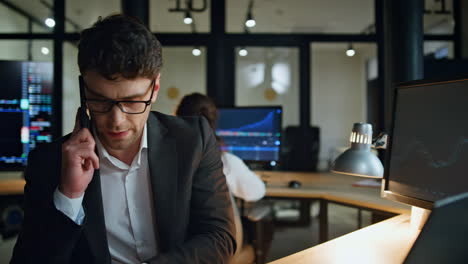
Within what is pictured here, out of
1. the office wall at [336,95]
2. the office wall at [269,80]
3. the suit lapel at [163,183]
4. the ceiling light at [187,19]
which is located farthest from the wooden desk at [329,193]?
the office wall at [336,95]

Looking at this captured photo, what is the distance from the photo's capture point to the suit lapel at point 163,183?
47.0 inches

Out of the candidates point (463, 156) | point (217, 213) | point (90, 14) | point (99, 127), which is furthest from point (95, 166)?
point (90, 14)

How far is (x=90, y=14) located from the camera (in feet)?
16.7

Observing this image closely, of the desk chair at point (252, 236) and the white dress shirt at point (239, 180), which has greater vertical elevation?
the white dress shirt at point (239, 180)

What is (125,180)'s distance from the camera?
1.21m

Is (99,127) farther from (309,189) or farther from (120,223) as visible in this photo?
(309,189)

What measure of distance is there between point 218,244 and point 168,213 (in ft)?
0.62

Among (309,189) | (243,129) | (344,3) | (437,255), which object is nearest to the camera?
(437,255)

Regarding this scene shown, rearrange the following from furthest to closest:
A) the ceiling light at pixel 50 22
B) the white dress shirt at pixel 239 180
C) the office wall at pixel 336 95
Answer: the office wall at pixel 336 95 < the ceiling light at pixel 50 22 < the white dress shirt at pixel 239 180

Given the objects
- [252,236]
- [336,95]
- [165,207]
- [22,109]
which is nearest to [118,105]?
[165,207]

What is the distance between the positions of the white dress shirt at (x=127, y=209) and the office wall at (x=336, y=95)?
8702mm

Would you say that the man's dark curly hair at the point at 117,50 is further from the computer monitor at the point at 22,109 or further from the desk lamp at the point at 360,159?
the computer monitor at the point at 22,109

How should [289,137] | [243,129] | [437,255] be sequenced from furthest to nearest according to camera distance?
[289,137]
[243,129]
[437,255]

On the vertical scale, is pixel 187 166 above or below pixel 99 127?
below
